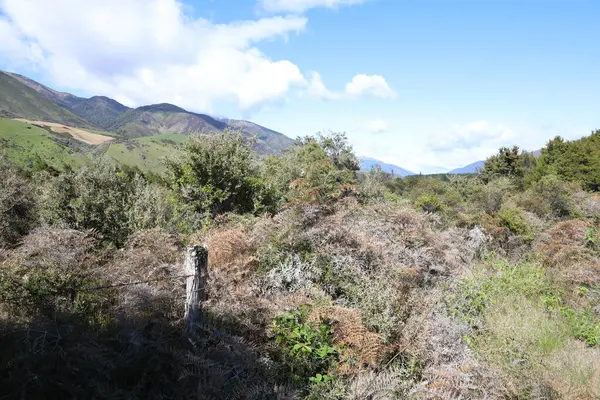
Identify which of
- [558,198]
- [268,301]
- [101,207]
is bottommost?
[268,301]

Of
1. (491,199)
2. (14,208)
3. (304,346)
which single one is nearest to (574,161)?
(491,199)

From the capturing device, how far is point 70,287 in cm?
445

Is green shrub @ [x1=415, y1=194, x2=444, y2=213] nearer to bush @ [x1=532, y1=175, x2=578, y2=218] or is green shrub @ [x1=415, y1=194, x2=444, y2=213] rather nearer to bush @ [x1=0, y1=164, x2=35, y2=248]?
bush @ [x1=532, y1=175, x2=578, y2=218]

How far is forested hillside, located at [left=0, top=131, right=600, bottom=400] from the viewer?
3.18 meters

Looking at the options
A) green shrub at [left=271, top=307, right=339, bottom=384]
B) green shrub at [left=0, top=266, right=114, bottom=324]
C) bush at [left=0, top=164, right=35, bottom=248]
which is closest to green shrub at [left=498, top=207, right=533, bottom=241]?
green shrub at [left=271, top=307, right=339, bottom=384]

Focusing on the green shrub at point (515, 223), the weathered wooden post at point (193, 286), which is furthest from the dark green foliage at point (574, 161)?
the weathered wooden post at point (193, 286)

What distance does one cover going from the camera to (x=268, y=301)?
5133mm

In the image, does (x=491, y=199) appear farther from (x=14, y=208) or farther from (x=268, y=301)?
(x=14, y=208)

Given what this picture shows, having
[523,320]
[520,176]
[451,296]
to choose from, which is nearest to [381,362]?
[451,296]

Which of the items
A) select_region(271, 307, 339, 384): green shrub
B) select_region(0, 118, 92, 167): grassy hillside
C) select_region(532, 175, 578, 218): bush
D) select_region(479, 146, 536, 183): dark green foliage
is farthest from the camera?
select_region(0, 118, 92, 167): grassy hillside

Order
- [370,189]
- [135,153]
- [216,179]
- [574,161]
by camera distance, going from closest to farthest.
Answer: [216,179] < [370,189] < [574,161] < [135,153]

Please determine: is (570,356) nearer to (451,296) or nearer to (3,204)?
(451,296)

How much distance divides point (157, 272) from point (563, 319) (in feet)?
22.7

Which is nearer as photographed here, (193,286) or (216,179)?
(193,286)
